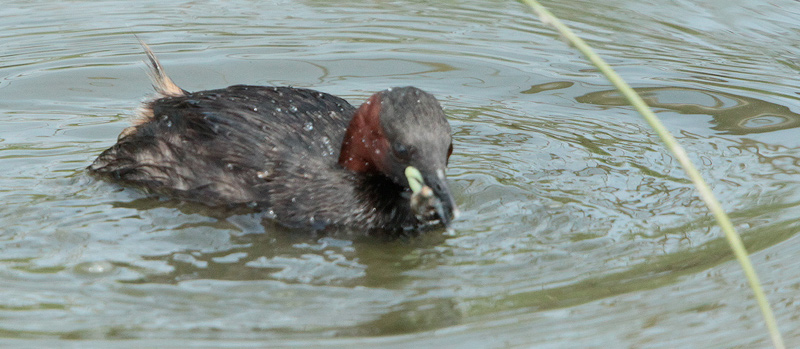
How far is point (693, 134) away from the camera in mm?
6984

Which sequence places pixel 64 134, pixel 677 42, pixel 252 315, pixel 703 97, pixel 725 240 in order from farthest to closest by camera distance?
1. pixel 677 42
2. pixel 703 97
3. pixel 64 134
4. pixel 725 240
5. pixel 252 315

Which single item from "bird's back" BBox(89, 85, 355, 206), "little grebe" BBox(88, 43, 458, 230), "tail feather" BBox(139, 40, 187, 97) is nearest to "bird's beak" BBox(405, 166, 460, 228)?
"little grebe" BBox(88, 43, 458, 230)

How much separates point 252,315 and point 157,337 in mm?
429

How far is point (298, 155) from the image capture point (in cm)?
563

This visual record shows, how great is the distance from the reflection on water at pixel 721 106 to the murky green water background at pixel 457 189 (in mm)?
22

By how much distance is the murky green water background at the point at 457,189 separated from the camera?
4.28 meters

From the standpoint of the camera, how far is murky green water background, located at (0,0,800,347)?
169 inches

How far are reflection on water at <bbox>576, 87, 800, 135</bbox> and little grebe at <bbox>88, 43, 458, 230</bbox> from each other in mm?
2708

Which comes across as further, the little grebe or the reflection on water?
the reflection on water

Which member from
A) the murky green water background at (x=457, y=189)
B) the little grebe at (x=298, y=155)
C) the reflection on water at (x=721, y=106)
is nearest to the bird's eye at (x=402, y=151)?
the little grebe at (x=298, y=155)

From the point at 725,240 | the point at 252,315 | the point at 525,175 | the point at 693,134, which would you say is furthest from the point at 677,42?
the point at 252,315

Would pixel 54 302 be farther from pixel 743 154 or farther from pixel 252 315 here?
pixel 743 154

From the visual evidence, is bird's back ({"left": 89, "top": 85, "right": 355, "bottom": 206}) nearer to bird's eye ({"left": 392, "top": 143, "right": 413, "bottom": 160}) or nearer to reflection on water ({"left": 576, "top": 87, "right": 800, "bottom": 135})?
bird's eye ({"left": 392, "top": 143, "right": 413, "bottom": 160})

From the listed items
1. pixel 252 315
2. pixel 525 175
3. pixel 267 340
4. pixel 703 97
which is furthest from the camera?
pixel 703 97
